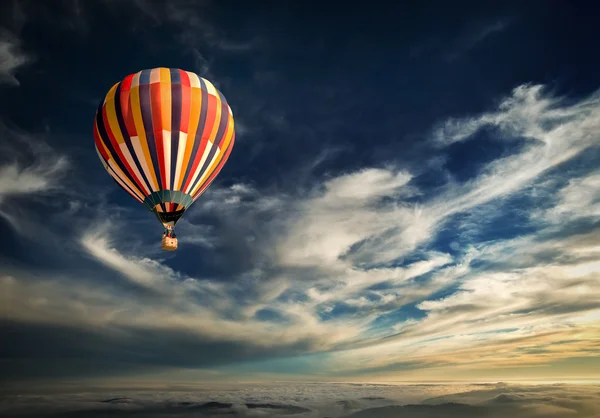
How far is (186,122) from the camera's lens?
4438cm

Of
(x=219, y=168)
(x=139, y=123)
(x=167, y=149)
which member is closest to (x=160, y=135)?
(x=167, y=149)

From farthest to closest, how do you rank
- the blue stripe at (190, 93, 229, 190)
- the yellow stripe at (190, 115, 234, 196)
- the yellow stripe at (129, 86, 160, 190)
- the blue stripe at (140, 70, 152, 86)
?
1. the yellow stripe at (190, 115, 234, 196)
2. the blue stripe at (190, 93, 229, 190)
3. the blue stripe at (140, 70, 152, 86)
4. the yellow stripe at (129, 86, 160, 190)

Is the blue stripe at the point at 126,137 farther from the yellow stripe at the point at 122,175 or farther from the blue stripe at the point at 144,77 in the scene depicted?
the blue stripe at the point at 144,77

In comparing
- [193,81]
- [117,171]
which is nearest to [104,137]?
[117,171]

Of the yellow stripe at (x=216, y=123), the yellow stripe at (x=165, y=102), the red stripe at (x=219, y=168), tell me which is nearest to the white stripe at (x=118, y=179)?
the red stripe at (x=219, y=168)

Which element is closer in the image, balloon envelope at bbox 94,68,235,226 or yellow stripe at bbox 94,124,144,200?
balloon envelope at bbox 94,68,235,226

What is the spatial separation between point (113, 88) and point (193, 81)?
10.0m

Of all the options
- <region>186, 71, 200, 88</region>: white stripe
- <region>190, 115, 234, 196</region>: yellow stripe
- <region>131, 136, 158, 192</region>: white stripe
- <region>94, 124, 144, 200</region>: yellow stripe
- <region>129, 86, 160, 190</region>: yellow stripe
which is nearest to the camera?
<region>129, 86, 160, 190</region>: yellow stripe

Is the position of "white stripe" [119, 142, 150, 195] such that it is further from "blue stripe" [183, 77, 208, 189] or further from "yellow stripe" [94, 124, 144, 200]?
"blue stripe" [183, 77, 208, 189]

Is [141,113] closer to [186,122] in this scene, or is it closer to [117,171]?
[186,122]

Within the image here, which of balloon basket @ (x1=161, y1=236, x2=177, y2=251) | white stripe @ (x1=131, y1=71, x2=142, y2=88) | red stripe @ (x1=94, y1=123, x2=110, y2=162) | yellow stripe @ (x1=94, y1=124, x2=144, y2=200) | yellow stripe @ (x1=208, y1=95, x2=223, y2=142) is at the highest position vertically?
white stripe @ (x1=131, y1=71, x2=142, y2=88)

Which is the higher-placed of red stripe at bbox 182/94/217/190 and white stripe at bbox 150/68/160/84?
white stripe at bbox 150/68/160/84

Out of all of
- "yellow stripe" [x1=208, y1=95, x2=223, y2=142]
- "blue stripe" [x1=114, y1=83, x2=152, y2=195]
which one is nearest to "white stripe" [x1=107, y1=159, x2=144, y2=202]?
"blue stripe" [x1=114, y1=83, x2=152, y2=195]

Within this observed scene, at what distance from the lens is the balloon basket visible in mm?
42938
